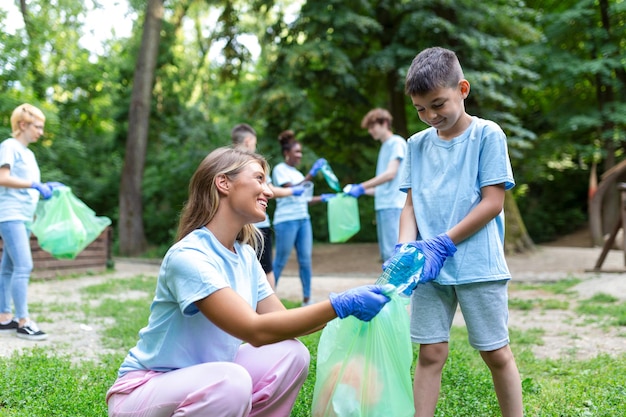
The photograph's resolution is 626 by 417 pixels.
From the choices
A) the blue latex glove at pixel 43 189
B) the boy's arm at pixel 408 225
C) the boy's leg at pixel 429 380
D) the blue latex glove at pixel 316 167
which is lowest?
the boy's leg at pixel 429 380

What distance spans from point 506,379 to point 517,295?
186 inches

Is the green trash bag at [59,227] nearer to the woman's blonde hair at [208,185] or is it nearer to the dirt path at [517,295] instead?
the dirt path at [517,295]

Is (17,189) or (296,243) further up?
(17,189)

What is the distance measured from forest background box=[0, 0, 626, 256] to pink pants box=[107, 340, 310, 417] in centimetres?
819

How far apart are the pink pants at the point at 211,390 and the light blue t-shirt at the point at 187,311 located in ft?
0.21

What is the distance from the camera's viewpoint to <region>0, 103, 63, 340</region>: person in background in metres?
4.33

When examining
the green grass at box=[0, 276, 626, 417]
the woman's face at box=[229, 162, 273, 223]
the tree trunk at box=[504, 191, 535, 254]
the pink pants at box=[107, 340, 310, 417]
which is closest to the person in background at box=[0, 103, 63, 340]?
the green grass at box=[0, 276, 626, 417]

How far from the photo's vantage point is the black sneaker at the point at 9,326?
14.9 ft

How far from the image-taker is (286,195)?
17.1ft

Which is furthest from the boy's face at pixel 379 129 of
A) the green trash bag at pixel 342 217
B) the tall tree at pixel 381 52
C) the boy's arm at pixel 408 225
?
the tall tree at pixel 381 52

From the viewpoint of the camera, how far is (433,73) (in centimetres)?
221

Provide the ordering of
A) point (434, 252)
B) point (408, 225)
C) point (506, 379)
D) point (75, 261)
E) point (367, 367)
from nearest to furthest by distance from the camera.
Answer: point (367, 367) → point (434, 252) → point (506, 379) → point (408, 225) → point (75, 261)

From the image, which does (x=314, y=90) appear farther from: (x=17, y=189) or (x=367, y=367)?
(x=367, y=367)

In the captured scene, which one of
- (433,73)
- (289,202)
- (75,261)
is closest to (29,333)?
(289,202)
